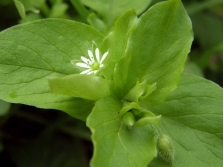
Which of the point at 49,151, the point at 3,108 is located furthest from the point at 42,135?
the point at 3,108

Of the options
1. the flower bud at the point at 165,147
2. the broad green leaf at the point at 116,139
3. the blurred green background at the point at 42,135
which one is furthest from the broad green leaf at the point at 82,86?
the blurred green background at the point at 42,135

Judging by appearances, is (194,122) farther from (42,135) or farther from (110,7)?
(42,135)

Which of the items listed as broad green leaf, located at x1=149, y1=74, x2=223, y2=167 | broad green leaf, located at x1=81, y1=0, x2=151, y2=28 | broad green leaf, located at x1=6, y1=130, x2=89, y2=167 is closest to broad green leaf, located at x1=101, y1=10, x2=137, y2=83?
broad green leaf, located at x1=149, y1=74, x2=223, y2=167

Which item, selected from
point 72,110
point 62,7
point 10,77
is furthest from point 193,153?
point 62,7

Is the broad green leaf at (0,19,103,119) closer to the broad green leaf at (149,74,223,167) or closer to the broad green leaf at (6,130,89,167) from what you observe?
the broad green leaf at (149,74,223,167)

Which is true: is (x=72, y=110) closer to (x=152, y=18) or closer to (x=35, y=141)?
(x=152, y=18)
